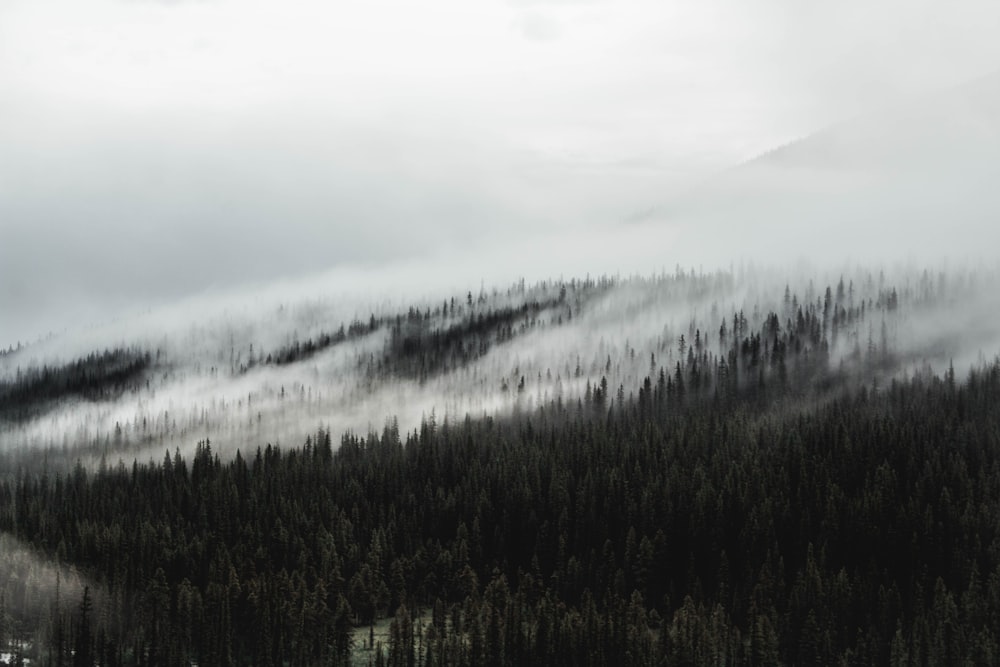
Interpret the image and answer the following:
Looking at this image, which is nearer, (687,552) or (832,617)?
(832,617)

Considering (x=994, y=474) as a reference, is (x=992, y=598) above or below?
below

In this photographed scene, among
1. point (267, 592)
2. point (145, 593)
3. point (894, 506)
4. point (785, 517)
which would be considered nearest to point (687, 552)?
point (785, 517)

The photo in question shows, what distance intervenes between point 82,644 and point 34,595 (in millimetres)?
28939

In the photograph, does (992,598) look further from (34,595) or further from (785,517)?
(34,595)

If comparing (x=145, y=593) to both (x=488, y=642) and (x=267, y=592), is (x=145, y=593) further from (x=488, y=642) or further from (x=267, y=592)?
(x=488, y=642)

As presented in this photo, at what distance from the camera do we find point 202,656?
531ft

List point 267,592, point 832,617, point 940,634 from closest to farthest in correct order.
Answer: point 940,634
point 832,617
point 267,592

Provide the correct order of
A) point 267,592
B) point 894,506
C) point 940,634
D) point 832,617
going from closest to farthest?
point 940,634 < point 832,617 < point 267,592 < point 894,506

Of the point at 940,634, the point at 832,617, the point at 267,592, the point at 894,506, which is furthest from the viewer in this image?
the point at 894,506

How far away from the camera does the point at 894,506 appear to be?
190875 millimetres

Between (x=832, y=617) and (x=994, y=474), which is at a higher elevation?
(x=994, y=474)

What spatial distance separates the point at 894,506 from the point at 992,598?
36103 mm

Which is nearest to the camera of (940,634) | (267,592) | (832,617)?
(940,634)

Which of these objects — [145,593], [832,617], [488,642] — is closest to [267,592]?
[145,593]
